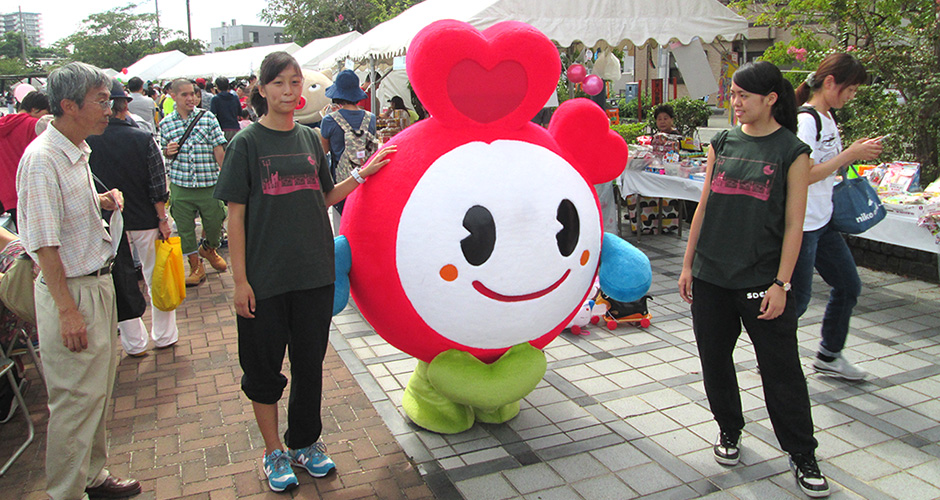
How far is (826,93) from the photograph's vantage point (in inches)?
151

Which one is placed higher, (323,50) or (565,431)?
(323,50)

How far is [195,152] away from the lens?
597 centimetres

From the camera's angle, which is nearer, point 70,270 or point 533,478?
point 70,270

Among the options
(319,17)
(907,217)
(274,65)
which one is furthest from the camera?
(319,17)

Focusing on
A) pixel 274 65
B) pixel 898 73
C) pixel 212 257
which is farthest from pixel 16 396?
pixel 898 73

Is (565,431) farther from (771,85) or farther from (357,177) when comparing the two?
(771,85)

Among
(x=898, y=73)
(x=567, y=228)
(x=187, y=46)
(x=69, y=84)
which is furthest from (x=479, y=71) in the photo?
(x=187, y=46)

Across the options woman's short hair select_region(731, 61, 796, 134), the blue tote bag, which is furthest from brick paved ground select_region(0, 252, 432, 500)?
the blue tote bag

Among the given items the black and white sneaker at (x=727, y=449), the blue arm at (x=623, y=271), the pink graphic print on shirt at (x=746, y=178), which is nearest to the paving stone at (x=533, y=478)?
the black and white sneaker at (x=727, y=449)

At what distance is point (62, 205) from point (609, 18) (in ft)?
20.8

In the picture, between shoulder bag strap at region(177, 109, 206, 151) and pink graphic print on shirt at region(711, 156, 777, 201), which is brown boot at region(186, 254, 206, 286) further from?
pink graphic print on shirt at region(711, 156, 777, 201)

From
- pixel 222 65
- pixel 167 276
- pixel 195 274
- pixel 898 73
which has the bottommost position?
pixel 195 274

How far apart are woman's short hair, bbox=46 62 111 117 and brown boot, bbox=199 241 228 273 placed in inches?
176

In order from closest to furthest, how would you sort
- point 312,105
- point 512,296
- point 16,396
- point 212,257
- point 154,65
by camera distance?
point 512,296, point 16,396, point 212,257, point 312,105, point 154,65
